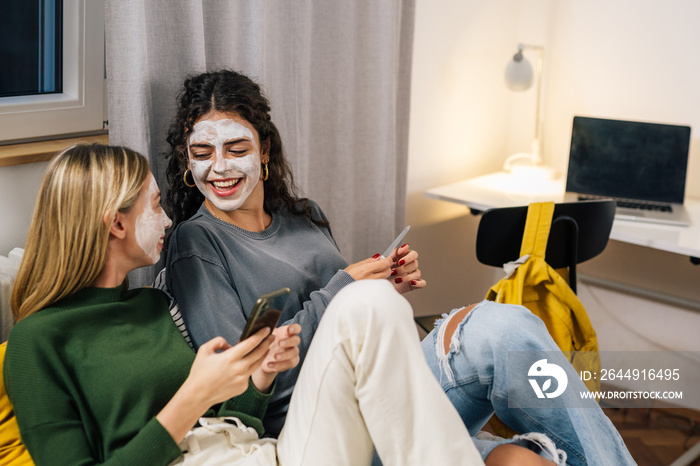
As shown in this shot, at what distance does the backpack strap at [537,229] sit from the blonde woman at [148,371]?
2.25 feet

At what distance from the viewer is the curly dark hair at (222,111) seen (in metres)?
1.42

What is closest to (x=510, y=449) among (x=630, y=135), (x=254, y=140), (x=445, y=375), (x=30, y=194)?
(x=445, y=375)

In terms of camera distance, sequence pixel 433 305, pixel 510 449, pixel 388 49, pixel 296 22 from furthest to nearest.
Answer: pixel 433 305 < pixel 388 49 < pixel 296 22 < pixel 510 449

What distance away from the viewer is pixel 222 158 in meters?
1.40

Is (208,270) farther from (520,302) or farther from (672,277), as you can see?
(672,277)

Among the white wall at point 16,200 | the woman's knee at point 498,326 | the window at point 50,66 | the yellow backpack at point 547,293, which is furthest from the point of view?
the yellow backpack at point 547,293

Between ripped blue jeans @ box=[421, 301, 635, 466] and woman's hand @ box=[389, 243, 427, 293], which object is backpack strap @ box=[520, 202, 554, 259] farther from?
ripped blue jeans @ box=[421, 301, 635, 466]

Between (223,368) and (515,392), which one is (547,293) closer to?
A: (515,392)

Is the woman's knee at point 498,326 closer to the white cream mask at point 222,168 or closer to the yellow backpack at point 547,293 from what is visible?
the yellow backpack at point 547,293

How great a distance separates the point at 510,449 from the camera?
1.19m

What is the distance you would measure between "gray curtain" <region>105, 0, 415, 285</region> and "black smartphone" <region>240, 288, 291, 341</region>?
1.96 ft

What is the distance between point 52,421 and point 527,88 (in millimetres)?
2001

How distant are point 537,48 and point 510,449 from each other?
176 centimetres

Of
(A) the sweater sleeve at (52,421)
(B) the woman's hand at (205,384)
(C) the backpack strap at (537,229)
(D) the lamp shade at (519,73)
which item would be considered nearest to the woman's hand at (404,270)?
(C) the backpack strap at (537,229)
